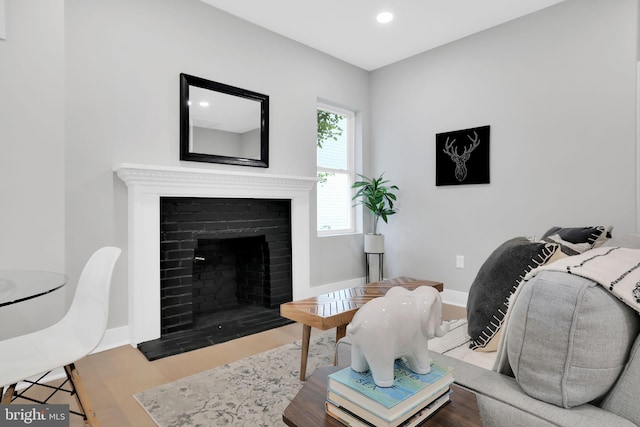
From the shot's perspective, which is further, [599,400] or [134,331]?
[134,331]

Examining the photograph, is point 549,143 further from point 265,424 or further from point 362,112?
point 265,424

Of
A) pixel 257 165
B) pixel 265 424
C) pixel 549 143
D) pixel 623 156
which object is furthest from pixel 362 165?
pixel 265 424

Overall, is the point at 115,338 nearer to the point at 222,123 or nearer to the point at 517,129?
the point at 222,123

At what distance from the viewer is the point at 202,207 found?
307 centimetres

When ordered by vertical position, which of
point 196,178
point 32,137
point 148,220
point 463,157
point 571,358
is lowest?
point 571,358

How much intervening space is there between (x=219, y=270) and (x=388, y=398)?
308cm

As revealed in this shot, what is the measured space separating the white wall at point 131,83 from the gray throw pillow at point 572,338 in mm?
2735

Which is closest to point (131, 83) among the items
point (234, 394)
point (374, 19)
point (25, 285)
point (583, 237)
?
point (25, 285)

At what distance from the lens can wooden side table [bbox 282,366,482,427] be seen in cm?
79

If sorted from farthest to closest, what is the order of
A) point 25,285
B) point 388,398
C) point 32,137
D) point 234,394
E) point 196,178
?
point 196,178, point 32,137, point 234,394, point 25,285, point 388,398

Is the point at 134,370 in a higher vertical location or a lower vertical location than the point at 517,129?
lower

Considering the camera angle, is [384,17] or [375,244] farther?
[375,244]

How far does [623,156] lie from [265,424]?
3158mm

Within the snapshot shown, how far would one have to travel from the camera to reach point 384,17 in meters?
3.28
